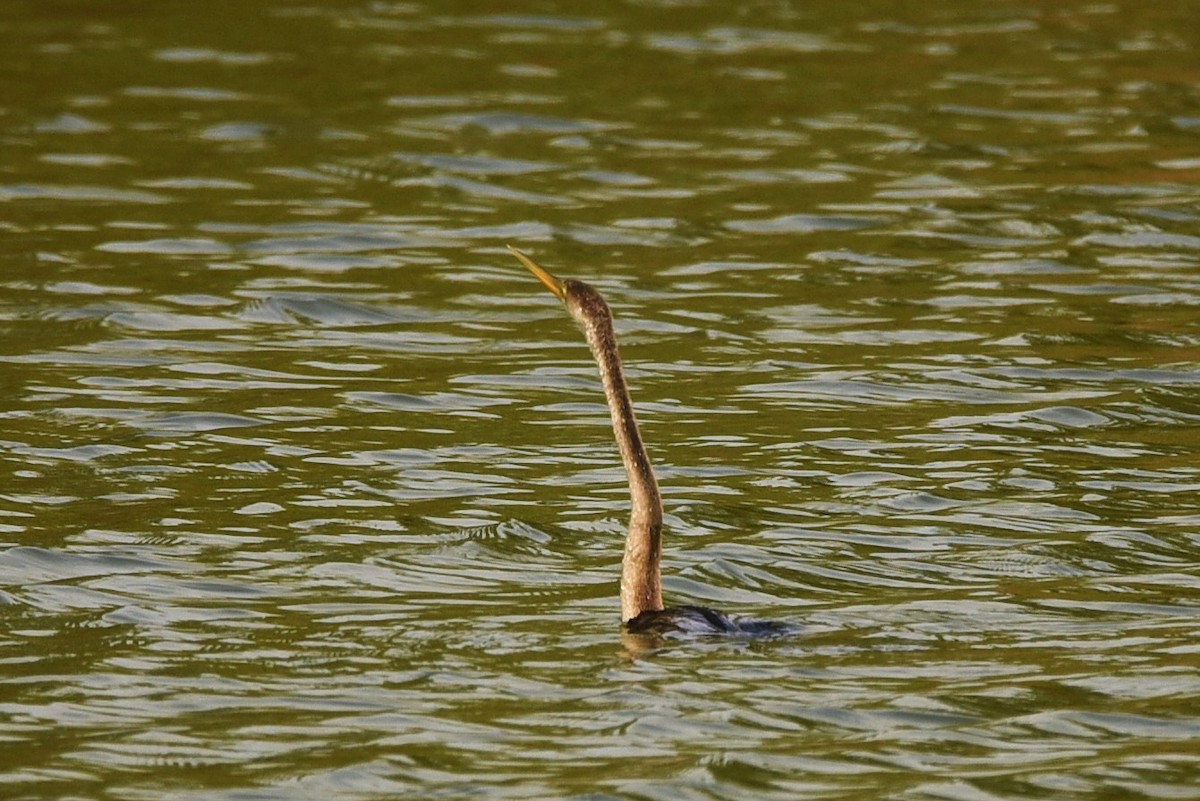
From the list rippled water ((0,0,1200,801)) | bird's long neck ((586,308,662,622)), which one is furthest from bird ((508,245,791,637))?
rippled water ((0,0,1200,801))

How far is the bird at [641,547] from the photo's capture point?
27.7ft

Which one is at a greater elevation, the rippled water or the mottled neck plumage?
the mottled neck plumage

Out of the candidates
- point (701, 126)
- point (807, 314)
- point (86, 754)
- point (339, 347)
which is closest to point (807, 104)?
point (701, 126)

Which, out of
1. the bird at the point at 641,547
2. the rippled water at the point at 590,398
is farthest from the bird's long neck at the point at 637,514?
the rippled water at the point at 590,398

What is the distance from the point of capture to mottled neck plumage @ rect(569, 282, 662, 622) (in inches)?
335

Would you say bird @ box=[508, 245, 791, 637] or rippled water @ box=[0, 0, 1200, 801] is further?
bird @ box=[508, 245, 791, 637]

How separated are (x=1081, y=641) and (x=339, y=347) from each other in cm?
676

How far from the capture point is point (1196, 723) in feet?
25.3

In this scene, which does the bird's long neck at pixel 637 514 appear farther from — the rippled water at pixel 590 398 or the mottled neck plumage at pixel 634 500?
the rippled water at pixel 590 398

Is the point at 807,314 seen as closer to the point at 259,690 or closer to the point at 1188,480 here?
the point at 1188,480

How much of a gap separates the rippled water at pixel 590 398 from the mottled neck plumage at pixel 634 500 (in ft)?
0.63

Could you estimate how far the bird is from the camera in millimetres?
8438

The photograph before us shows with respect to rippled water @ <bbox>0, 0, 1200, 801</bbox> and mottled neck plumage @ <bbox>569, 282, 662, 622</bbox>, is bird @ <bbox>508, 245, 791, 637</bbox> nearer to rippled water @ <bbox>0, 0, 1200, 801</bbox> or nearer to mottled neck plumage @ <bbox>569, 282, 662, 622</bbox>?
mottled neck plumage @ <bbox>569, 282, 662, 622</bbox>

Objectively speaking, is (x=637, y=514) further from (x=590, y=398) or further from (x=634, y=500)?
(x=590, y=398)
